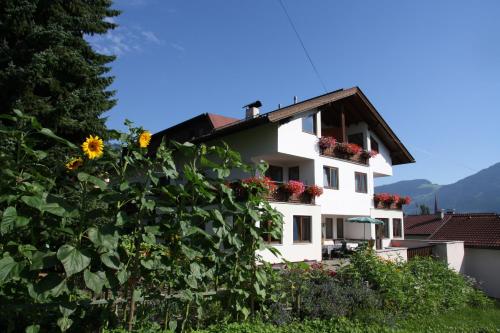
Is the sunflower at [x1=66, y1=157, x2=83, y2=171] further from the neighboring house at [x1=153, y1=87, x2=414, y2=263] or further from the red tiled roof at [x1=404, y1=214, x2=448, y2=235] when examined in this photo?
the red tiled roof at [x1=404, y1=214, x2=448, y2=235]

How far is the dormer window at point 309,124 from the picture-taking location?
65.5ft

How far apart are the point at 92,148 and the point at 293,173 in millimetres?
17986

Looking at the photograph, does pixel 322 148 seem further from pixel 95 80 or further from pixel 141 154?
pixel 141 154

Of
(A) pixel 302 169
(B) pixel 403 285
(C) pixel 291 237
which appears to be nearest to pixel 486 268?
(A) pixel 302 169

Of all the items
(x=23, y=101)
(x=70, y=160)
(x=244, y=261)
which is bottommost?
(x=244, y=261)

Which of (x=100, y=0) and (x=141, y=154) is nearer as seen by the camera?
(x=141, y=154)

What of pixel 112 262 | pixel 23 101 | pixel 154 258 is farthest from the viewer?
pixel 23 101

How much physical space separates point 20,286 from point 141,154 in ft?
5.67

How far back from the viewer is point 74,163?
3857 mm

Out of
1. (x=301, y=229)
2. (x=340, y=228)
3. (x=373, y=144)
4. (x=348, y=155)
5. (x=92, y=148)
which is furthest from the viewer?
(x=373, y=144)

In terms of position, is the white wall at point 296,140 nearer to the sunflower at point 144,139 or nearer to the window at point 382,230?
the window at point 382,230

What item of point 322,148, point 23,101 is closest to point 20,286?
point 23,101

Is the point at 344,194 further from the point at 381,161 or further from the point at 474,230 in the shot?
the point at 474,230

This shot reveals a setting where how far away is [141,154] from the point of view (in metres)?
4.11
